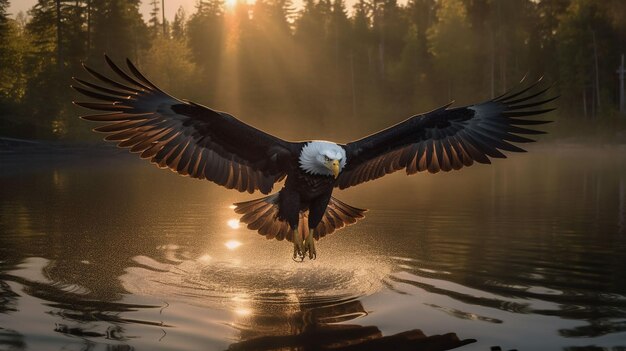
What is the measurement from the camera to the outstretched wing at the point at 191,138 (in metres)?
8.14

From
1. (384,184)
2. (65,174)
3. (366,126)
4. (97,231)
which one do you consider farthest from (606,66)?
(97,231)

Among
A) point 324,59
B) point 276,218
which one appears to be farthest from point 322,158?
point 324,59

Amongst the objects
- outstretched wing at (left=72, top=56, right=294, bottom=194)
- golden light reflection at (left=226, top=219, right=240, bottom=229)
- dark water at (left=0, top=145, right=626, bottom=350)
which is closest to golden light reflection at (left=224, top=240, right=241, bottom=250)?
dark water at (left=0, top=145, right=626, bottom=350)

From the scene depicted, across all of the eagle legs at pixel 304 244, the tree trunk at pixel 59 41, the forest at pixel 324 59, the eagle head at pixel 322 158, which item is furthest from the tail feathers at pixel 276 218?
the tree trunk at pixel 59 41

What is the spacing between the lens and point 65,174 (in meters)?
28.7

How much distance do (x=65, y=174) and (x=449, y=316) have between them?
79.8 feet

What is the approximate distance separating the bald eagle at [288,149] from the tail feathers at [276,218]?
1cm

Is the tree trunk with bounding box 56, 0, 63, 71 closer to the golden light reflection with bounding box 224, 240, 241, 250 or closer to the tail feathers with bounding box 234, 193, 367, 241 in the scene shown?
the golden light reflection with bounding box 224, 240, 241, 250

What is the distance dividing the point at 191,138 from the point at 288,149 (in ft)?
3.57

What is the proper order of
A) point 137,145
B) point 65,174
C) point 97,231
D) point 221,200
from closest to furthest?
point 137,145
point 97,231
point 221,200
point 65,174

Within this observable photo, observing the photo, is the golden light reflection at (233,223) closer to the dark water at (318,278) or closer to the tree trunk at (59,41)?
the dark water at (318,278)

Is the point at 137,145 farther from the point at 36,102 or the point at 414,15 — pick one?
the point at 414,15

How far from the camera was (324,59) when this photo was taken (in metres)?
64.9

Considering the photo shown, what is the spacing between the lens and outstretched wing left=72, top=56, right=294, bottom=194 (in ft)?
26.7
